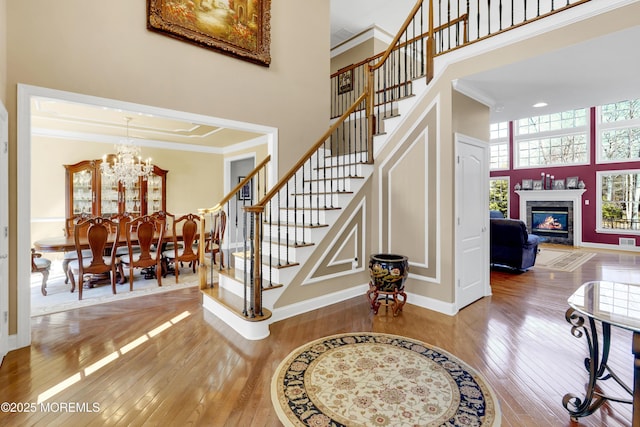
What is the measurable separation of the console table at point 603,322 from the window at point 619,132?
839 cm

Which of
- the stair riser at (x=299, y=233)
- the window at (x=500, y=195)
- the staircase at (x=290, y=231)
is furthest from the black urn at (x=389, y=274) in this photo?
the window at (x=500, y=195)

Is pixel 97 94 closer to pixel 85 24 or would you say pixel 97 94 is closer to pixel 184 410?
pixel 85 24

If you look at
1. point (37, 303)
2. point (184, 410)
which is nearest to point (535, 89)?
point (184, 410)

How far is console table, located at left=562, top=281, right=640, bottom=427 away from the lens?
1.46 m

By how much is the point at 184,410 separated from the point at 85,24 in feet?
11.6

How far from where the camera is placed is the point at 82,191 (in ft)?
21.8

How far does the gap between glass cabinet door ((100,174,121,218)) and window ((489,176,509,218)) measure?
1072cm

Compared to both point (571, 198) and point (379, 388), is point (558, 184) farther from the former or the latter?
point (379, 388)

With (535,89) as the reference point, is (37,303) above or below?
below

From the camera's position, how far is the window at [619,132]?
7617 mm

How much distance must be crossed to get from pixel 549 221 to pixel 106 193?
11918 millimetres

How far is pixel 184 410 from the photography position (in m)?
1.84

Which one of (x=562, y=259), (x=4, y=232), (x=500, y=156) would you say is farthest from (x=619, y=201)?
(x=4, y=232)

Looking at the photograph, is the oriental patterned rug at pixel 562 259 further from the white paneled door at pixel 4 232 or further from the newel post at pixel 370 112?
the white paneled door at pixel 4 232
